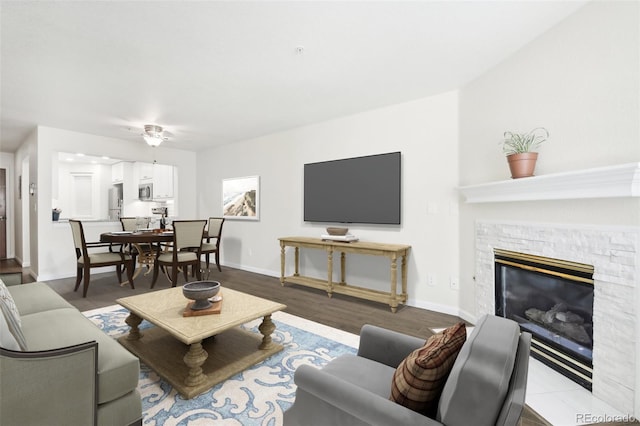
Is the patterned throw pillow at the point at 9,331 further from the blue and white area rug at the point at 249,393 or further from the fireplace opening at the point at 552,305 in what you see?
the fireplace opening at the point at 552,305

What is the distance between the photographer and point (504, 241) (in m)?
2.58

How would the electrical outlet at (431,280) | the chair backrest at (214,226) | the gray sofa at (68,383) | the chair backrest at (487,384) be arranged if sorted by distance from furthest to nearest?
1. the chair backrest at (214,226)
2. the electrical outlet at (431,280)
3. the gray sofa at (68,383)
4. the chair backrest at (487,384)

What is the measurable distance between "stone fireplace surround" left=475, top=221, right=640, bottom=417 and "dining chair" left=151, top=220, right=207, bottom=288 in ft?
14.1

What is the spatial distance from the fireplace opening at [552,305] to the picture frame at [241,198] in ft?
12.9

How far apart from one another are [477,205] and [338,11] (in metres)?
2.13

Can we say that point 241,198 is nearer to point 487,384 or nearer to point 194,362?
point 194,362

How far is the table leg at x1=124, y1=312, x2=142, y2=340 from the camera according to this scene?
2.43 metres

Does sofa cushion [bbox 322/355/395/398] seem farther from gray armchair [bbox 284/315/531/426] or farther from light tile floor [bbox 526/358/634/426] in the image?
light tile floor [bbox 526/358/634/426]

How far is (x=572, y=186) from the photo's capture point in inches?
75.5

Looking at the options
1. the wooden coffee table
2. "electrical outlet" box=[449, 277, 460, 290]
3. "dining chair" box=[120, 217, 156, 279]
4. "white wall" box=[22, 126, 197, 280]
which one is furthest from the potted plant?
"white wall" box=[22, 126, 197, 280]

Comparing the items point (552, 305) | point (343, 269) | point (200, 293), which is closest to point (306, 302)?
point (343, 269)

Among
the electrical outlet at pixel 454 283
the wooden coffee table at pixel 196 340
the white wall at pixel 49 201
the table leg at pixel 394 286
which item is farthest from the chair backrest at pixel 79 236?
the electrical outlet at pixel 454 283

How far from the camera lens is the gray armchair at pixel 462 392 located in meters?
0.79

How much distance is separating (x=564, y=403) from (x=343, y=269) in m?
2.69
